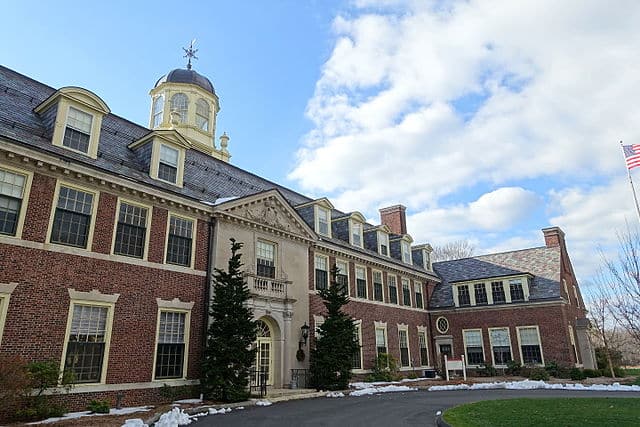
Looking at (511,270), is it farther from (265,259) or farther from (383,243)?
(265,259)

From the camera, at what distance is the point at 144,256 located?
48.8ft

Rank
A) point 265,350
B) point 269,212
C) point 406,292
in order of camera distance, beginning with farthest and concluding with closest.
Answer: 1. point 406,292
2. point 269,212
3. point 265,350

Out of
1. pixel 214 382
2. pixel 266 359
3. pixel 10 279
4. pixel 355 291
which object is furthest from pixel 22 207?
pixel 355 291

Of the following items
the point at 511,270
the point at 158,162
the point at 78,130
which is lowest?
the point at 511,270

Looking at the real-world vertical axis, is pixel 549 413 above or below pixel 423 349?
below

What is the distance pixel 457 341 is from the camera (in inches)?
1218

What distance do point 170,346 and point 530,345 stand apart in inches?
901

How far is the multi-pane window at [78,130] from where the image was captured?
1413 cm

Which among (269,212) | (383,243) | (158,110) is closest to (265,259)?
(269,212)

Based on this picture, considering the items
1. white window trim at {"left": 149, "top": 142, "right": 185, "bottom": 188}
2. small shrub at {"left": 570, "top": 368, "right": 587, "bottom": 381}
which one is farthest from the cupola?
small shrub at {"left": 570, "top": 368, "right": 587, "bottom": 381}

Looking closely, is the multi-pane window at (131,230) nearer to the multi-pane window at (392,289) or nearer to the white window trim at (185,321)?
the white window trim at (185,321)

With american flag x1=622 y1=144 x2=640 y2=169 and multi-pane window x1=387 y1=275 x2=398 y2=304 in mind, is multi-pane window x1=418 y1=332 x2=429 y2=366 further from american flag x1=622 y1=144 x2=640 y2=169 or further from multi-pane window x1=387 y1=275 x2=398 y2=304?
american flag x1=622 y1=144 x2=640 y2=169

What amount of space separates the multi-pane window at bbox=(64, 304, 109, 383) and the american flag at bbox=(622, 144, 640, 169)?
1836 centimetres

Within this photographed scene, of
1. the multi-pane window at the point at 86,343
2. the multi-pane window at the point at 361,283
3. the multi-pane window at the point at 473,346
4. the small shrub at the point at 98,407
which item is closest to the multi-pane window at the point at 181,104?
the multi-pane window at the point at 361,283
